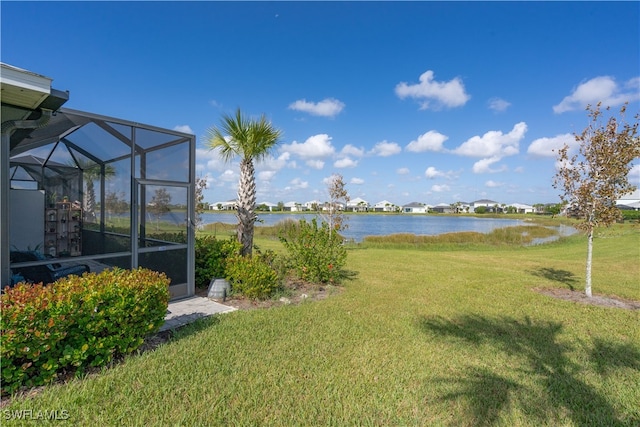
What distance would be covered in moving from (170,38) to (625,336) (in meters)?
11.0

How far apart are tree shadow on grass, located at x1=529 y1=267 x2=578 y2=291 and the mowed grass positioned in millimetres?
2134

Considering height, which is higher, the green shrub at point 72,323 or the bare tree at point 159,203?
the bare tree at point 159,203

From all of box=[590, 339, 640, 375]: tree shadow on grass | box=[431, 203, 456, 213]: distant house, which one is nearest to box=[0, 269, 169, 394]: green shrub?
box=[590, 339, 640, 375]: tree shadow on grass

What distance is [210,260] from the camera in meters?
5.81

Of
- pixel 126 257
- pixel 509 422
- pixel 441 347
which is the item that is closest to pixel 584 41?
pixel 441 347

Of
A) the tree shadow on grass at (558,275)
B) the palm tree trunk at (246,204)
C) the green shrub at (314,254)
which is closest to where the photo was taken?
the green shrub at (314,254)

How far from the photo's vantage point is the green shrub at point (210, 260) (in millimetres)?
5750

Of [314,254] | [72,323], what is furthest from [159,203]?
[314,254]

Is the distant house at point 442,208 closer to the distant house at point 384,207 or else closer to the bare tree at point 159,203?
the distant house at point 384,207

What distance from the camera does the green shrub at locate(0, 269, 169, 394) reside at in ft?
7.28

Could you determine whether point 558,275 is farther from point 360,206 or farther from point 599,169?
point 360,206

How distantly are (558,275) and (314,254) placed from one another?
661 centimetres

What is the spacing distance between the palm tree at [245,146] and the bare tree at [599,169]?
6.18 m

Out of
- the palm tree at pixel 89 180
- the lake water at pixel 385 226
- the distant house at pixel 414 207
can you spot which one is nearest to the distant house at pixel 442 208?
the distant house at pixel 414 207
